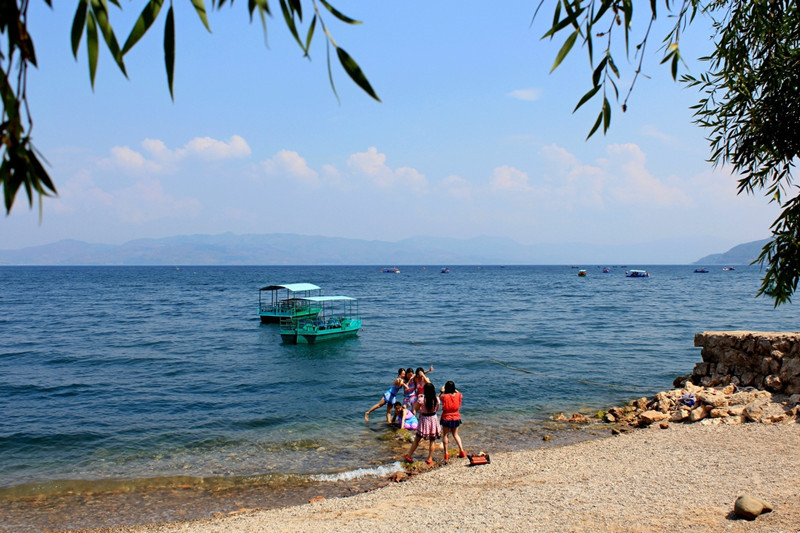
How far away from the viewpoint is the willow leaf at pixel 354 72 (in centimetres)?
236

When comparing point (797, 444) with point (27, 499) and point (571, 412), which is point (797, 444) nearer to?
point (571, 412)

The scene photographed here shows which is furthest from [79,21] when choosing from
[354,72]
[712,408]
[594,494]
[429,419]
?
[712,408]

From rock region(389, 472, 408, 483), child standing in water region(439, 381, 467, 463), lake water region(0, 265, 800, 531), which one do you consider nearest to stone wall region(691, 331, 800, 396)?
lake water region(0, 265, 800, 531)

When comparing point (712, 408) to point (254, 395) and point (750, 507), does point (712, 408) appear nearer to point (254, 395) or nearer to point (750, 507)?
point (750, 507)

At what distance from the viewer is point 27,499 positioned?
11453 millimetres

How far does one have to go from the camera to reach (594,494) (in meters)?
8.97

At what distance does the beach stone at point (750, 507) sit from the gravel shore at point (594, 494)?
11cm

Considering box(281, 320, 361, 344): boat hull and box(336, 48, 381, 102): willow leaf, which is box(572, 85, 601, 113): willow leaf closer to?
box(336, 48, 381, 102): willow leaf

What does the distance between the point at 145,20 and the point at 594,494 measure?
9219 mm

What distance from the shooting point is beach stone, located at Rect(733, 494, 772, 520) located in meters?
7.10

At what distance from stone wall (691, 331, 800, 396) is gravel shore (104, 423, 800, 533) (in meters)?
2.45

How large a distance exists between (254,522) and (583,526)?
17.5 feet

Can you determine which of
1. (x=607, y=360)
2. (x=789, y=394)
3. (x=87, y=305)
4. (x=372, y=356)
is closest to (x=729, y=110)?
(x=789, y=394)

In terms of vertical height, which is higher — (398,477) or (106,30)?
(106,30)
